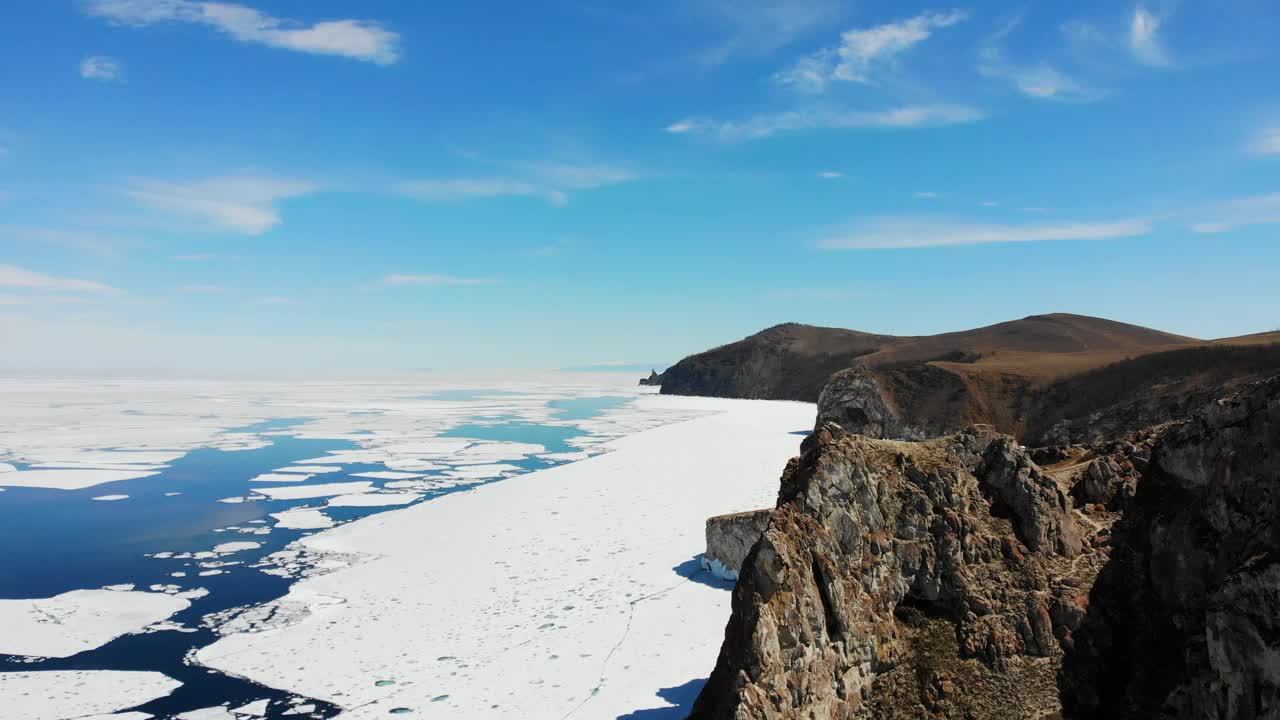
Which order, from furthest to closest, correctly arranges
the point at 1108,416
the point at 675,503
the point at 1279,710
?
the point at 1108,416, the point at 675,503, the point at 1279,710

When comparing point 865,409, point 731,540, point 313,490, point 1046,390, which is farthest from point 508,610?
point 1046,390

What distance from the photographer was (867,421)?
63844mm

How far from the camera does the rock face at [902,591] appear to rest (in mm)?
10125

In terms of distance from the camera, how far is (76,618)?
19312 millimetres

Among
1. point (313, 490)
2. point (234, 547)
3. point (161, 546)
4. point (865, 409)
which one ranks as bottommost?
point (161, 546)

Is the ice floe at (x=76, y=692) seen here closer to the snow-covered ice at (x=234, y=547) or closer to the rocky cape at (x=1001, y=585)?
Answer: the snow-covered ice at (x=234, y=547)

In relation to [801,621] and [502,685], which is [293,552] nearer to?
[502,685]

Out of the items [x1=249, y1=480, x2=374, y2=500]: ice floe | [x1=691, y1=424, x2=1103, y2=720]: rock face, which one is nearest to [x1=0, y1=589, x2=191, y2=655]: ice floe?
[x1=249, y1=480, x2=374, y2=500]: ice floe

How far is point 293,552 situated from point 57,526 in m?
12.7

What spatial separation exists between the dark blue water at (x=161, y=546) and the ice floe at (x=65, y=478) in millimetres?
1267

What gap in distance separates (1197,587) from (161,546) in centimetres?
3059

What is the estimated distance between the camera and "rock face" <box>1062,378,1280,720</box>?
310 inches

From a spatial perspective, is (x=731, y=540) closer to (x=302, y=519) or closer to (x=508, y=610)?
(x=508, y=610)

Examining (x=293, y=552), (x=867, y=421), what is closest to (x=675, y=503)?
(x=293, y=552)
